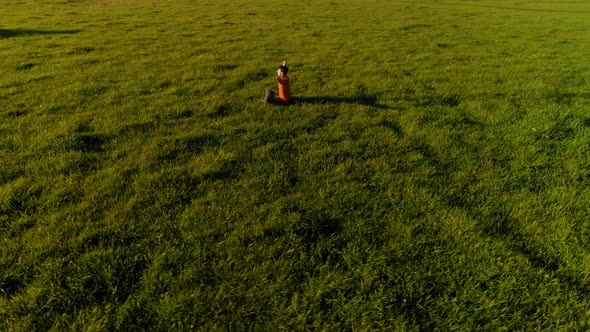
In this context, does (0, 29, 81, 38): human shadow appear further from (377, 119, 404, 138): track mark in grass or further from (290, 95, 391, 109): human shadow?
(377, 119, 404, 138): track mark in grass

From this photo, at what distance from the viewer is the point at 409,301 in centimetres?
339

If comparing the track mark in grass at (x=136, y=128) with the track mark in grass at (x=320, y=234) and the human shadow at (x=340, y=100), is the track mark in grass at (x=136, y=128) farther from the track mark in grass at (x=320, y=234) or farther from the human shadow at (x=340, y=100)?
the track mark in grass at (x=320, y=234)

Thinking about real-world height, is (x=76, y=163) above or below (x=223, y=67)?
below

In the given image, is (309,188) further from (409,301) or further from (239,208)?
(409,301)

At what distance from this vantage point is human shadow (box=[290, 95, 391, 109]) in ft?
27.8

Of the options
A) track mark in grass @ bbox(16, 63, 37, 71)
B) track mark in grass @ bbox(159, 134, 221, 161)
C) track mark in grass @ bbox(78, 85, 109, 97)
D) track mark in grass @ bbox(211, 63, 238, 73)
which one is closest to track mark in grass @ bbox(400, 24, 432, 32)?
track mark in grass @ bbox(211, 63, 238, 73)

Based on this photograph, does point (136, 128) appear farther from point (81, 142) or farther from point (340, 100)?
point (340, 100)

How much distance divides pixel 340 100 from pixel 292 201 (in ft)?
→ 15.3

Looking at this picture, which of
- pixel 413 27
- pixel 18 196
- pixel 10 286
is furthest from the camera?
pixel 413 27

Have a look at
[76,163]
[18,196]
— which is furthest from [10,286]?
[76,163]

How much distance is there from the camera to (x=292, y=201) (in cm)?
473

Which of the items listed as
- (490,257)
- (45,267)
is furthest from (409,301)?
(45,267)

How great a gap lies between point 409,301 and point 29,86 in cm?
1065

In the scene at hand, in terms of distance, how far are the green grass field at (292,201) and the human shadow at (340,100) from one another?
0.11 metres
